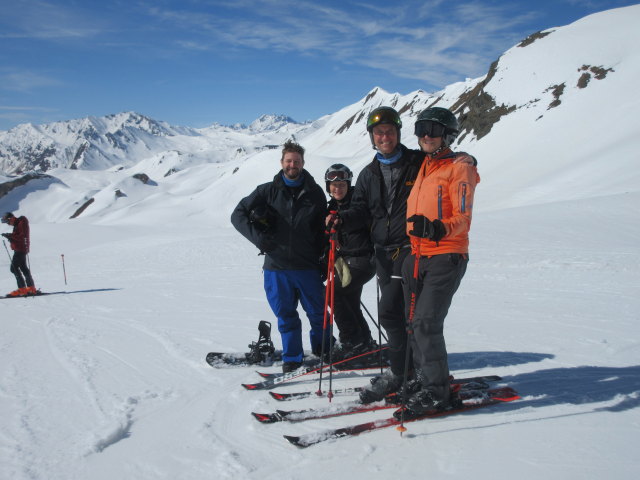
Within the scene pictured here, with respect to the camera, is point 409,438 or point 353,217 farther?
point 353,217

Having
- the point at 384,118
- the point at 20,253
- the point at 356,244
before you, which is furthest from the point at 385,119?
the point at 20,253

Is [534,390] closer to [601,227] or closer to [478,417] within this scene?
[478,417]

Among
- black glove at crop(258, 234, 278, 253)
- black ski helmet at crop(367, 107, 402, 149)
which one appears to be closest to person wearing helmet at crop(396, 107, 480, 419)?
black ski helmet at crop(367, 107, 402, 149)

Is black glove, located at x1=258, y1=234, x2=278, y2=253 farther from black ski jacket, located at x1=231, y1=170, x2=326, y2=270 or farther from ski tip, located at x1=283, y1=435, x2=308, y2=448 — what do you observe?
ski tip, located at x1=283, y1=435, x2=308, y2=448

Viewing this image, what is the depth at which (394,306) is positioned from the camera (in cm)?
376

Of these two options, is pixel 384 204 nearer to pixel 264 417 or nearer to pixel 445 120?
pixel 445 120

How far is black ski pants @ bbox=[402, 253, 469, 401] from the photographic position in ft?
10.8

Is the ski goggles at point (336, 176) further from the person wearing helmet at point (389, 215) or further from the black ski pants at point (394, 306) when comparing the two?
the black ski pants at point (394, 306)

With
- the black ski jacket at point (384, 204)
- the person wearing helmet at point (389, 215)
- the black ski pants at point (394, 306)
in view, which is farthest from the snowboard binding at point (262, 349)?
the black ski jacket at point (384, 204)

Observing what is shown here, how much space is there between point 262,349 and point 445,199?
298 cm

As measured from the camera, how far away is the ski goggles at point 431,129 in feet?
11.0

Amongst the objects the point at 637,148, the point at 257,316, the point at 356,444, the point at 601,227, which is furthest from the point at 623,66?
the point at 356,444

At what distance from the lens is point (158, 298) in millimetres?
9250

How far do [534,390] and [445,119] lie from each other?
256 cm
